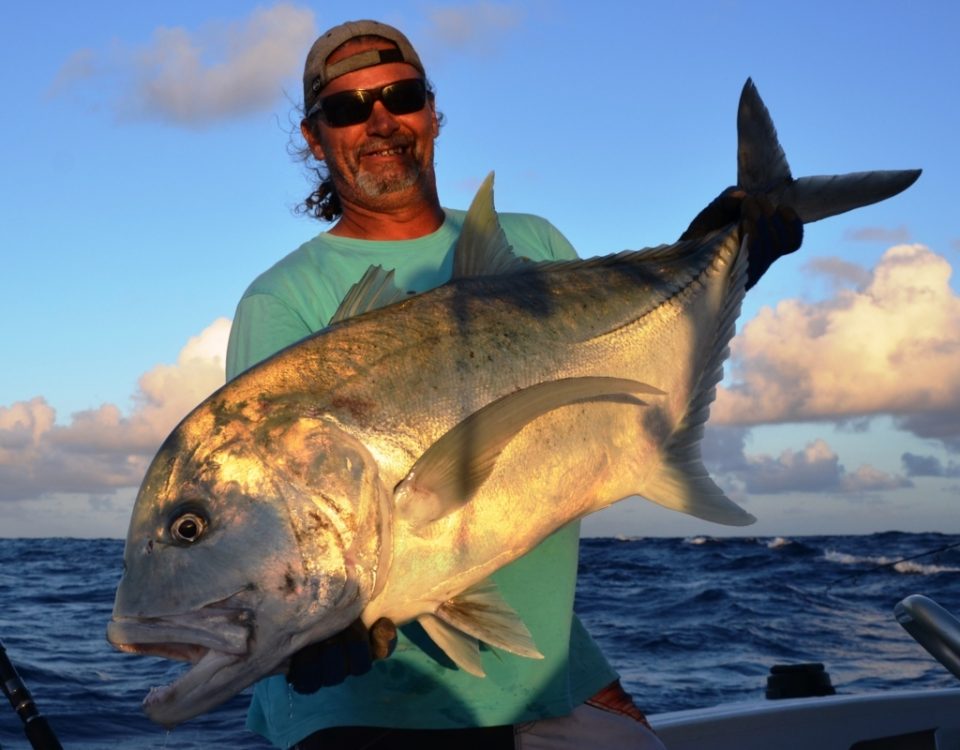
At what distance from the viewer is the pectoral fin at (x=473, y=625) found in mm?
2256

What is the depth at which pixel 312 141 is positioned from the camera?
11.2 feet

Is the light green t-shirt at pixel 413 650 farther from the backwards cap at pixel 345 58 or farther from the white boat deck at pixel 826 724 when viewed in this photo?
the white boat deck at pixel 826 724

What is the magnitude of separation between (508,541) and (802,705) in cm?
287

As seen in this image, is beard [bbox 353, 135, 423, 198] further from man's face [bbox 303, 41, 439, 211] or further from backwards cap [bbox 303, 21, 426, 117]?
backwards cap [bbox 303, 21, 426, 117]

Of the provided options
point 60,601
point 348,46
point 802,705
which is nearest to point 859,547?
point 60,601

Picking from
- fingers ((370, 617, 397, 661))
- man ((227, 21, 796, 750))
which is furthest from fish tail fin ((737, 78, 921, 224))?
fingers ((370, 617, 397, 661))

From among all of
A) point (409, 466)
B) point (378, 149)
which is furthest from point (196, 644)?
point (378, 149)

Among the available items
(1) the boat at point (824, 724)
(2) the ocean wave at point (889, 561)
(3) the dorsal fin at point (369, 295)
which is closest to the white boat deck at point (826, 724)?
(1) the boat at point (824, 724)

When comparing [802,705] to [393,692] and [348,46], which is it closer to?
[393,692]

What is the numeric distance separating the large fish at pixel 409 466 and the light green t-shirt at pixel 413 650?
345 mm

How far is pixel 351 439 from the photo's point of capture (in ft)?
7.00

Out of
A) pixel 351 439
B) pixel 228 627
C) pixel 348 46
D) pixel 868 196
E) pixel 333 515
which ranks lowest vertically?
pixel 228 627

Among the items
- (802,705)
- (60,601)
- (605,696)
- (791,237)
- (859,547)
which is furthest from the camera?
(859,547)

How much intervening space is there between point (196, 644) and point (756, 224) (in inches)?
78.9
